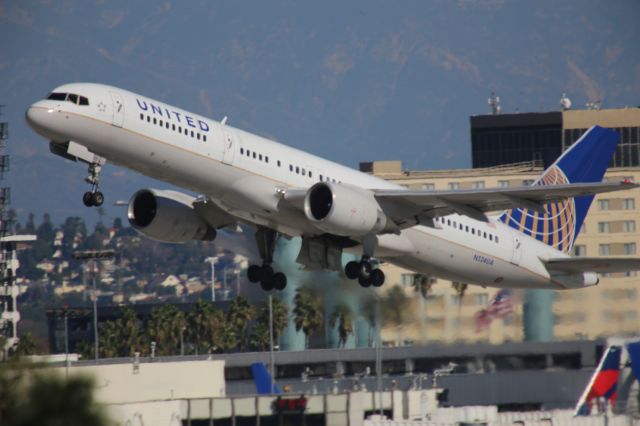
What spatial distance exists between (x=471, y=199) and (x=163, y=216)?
9693 mm

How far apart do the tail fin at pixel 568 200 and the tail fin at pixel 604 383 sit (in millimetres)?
9426

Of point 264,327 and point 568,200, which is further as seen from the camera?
point 264,327

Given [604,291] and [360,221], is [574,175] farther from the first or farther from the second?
[360,221]

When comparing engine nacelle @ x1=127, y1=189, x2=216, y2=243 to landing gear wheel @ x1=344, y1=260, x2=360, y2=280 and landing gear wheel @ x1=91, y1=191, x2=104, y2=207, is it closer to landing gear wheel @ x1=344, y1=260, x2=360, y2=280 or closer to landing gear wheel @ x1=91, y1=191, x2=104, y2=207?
landing gear wheel @ x1=91, y1=191, x2=104, y2=207

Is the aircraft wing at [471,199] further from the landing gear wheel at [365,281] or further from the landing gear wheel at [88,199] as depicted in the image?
the landing gear wheel at [88,199]

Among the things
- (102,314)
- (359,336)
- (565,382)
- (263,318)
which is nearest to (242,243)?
(565,382)

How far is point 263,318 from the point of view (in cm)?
9188

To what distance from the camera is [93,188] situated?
124 ft

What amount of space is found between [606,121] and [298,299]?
227 feet

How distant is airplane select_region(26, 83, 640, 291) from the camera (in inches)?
1457

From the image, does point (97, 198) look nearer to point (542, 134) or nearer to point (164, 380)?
point (164, 380)

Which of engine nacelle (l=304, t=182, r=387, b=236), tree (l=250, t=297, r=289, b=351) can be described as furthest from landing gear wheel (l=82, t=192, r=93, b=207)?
tree (l=250, t=297, r=289, b=351)

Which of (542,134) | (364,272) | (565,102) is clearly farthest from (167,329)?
(565,102)

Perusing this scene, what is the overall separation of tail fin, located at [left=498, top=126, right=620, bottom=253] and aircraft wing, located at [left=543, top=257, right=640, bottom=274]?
2226 millimetres
